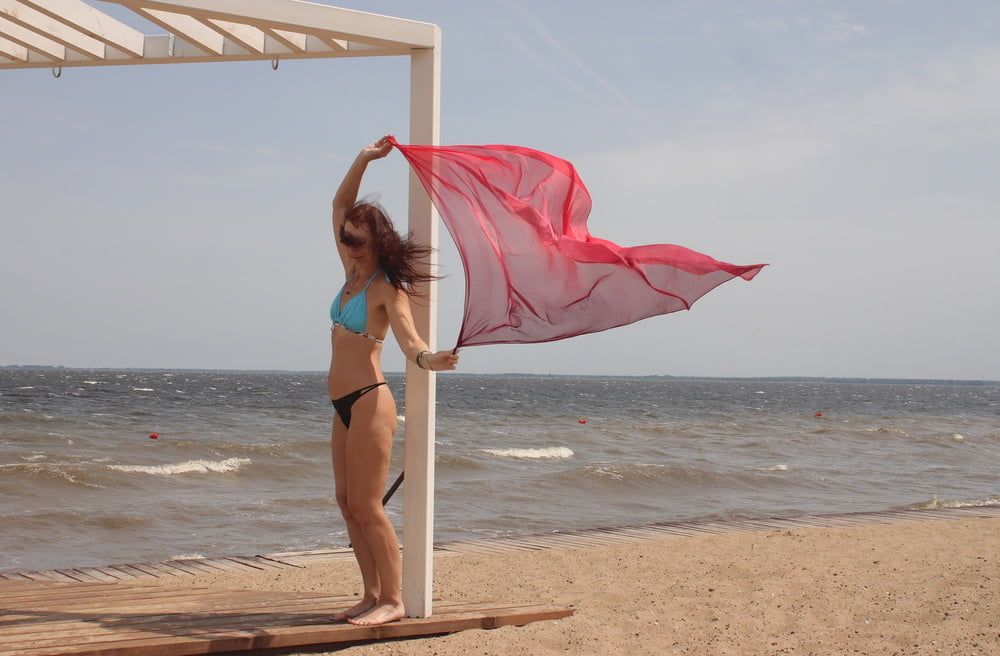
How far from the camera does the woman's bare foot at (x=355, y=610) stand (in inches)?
169

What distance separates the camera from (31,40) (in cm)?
495

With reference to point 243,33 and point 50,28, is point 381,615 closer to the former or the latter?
point 243,33

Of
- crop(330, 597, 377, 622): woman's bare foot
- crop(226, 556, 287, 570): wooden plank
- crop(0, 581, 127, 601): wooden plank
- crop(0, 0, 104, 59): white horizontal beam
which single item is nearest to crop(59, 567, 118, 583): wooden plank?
crop(226, 556, 287, 570): wooden plank

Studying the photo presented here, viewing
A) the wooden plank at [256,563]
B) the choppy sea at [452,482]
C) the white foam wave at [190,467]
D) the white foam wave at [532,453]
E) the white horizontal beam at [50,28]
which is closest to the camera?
the white horizontal beam at [50,28]

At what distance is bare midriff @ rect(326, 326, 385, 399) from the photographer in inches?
162

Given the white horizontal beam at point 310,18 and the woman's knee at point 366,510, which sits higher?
the white horizontal beam at point 310,18

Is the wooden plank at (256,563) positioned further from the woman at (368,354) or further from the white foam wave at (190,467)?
the white foam wave at (190,467)

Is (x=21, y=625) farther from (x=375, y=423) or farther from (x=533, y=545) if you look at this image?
(x=533, y=545)

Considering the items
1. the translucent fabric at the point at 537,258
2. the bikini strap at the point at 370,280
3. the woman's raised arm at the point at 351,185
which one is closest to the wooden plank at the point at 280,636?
the translucent fabric at the point at 537,258

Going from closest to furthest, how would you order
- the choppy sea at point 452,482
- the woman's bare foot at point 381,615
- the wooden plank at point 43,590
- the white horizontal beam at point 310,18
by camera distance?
the white horizontal beam at point 310,18 → the woman's bare foot at point 381,615 → the wooden plank at point 43,590 → the choppy sea at point 452,482

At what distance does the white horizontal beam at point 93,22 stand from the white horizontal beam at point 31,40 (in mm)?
318

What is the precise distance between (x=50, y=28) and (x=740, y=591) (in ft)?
16.6

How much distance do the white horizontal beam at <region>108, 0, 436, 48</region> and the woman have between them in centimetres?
48

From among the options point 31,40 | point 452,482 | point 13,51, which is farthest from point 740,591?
point 452,482
